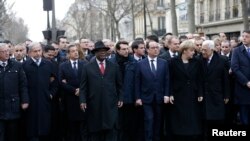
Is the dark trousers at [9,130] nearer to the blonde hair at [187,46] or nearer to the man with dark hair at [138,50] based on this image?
the man with dark hair at [138,50]

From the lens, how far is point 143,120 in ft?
33.0

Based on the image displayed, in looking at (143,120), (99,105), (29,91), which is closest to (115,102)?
(99,105)

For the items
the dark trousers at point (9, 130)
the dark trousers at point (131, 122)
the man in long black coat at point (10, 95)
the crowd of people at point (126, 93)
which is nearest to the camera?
the man in long black coat at point (10, 95)

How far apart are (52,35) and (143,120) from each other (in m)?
8.92

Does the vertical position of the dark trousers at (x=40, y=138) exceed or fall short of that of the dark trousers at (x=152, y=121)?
it falls short

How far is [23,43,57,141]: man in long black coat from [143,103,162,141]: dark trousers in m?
2.09

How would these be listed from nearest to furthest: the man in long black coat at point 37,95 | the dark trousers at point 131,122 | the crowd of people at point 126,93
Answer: the crowd of people at point 126,93
the man in long black coat at point 37,95
the dark trousers at point 131,122

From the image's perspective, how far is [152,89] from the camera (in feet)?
31.7

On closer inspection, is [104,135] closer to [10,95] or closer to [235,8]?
[10,95]

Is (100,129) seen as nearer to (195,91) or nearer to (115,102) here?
(115,102)

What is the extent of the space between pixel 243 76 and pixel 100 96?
3.23m

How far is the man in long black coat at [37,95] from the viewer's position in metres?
9.51

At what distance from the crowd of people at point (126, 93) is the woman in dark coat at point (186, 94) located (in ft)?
0.07

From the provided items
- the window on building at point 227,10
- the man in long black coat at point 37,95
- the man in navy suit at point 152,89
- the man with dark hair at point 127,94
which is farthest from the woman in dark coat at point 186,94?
the window on building at point 227,10
